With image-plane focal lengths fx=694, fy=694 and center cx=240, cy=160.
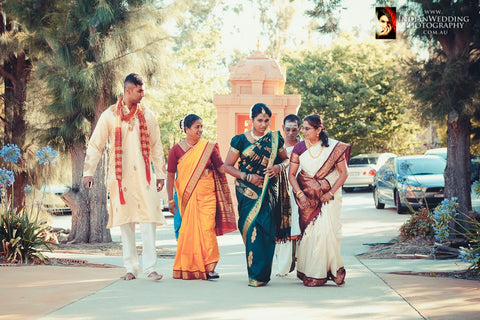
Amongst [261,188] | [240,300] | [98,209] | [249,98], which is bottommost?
[240,300]

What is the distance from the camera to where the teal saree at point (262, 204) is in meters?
7.21

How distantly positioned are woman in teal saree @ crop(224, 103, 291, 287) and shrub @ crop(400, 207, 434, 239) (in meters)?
4.07

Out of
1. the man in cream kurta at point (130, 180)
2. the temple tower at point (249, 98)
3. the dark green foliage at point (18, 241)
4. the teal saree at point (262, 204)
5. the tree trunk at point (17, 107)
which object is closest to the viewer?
the teal saree at point (262, 204)

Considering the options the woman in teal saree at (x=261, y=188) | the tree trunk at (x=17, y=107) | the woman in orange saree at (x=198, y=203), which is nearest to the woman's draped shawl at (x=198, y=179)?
the woman in orange saree at (x=198, y=203)

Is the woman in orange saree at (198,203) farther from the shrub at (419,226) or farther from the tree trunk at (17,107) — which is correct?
the tree trunk at (17,107)

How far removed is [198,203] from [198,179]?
0.27 m

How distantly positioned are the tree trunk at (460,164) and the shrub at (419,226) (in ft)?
1.39

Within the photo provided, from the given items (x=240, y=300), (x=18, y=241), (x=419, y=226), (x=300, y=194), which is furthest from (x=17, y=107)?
(x=240, y=300)

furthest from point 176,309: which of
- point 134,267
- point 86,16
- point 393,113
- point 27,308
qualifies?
point 393,113

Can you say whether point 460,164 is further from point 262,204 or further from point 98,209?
point 98,209

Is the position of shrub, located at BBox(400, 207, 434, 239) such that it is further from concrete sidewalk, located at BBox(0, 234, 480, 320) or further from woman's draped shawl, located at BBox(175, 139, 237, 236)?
woman's draped shawl, located at BBox(175, 139, 237, 236)

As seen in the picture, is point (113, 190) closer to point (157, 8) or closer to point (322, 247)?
point (322, 247)

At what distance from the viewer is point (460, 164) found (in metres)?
10.9

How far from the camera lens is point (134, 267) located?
7.35 m
